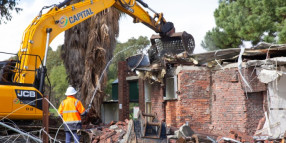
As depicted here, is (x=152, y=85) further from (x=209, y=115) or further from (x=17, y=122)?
(x=17, y=122)

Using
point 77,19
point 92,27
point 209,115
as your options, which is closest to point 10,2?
A: point 92,27

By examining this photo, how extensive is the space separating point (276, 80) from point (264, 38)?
32.4 feet

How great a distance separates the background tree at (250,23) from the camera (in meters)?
19.7

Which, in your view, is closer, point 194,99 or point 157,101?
point 194,99

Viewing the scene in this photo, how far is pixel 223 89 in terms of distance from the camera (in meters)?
11.6

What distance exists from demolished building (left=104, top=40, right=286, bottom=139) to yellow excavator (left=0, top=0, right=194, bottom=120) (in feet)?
9.88

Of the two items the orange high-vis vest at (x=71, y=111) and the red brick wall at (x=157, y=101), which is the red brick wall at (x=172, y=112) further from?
the orange high-vis vest at (x=71, y=111)

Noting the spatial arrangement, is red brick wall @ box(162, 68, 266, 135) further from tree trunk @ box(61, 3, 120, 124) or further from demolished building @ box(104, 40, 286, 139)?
tree trunk @ box(61, 3, 120, 124)

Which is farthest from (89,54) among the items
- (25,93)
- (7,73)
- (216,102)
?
(25,93)

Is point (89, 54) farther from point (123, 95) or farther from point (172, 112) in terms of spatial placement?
point (172, 112)

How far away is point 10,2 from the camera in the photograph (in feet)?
66.0

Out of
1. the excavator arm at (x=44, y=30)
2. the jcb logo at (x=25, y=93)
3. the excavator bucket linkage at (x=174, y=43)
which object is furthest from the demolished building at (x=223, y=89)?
the jcb logo at (x=25, y=93)

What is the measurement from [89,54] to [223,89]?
686 cm

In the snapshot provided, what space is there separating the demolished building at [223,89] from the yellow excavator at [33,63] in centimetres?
301
